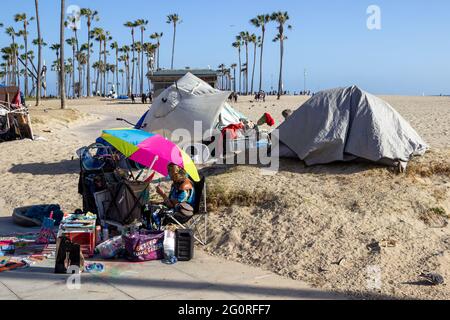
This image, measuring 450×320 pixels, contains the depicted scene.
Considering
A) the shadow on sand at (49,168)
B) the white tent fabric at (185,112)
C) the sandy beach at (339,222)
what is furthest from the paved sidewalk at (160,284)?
the white tent fabric at (185,112)

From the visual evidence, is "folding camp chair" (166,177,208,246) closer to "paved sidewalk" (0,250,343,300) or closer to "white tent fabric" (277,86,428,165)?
"paved sidewalk" (0,250,343,300)

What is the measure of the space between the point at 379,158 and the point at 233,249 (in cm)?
298

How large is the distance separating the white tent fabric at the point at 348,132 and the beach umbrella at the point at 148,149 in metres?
2.66

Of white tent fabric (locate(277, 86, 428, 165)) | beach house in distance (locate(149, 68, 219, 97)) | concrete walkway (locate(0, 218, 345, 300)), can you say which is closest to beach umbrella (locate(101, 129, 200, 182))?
concrete walkway (locate(0, 218, 345, 300))

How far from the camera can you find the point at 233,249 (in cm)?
715

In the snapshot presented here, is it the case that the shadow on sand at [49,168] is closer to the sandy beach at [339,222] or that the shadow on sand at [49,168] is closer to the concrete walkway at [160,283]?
the sandy beach at [339,222]

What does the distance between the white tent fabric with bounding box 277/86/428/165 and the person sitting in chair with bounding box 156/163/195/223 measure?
2517 mm

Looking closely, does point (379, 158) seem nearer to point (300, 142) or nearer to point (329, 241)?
point (300, 142)

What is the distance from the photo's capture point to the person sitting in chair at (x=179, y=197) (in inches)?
297

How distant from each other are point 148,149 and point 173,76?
41.8m

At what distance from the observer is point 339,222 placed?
7.27 meters

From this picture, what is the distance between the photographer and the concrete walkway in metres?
5.62
